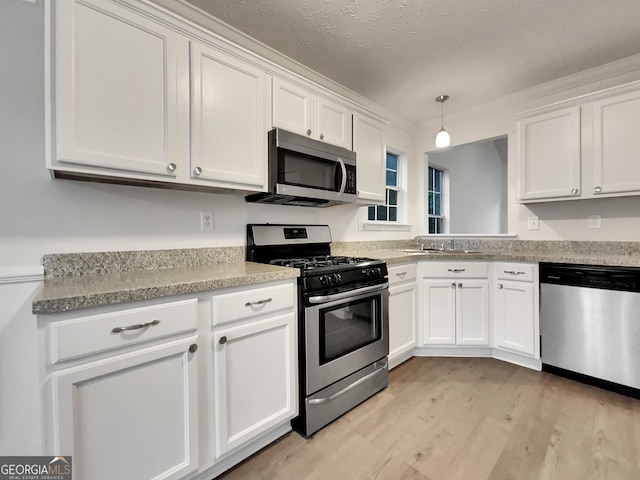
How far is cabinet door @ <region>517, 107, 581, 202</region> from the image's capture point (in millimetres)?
2340

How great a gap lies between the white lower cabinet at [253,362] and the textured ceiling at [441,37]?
5.50 feet

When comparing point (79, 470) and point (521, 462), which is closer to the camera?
point (79, 470)

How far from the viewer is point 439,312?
258cm

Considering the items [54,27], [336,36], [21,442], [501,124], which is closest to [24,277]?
[21,442]

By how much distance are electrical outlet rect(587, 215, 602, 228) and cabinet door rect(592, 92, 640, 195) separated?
0.31 m

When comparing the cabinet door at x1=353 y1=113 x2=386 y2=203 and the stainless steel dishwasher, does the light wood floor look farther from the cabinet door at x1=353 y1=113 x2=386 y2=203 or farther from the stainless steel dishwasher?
the cabinet door at x1=353 y1=113 x2=386 y2=203

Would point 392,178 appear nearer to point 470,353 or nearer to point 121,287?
point 470,353

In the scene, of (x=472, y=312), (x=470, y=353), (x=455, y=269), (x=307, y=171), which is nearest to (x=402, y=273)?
(x=455, y=269)

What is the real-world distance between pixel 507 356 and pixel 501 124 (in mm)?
2241

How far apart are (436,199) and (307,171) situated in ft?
9.98

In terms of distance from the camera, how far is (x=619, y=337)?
196 cm

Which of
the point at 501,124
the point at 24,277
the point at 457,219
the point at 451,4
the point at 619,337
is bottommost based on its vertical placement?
the point at 619,337

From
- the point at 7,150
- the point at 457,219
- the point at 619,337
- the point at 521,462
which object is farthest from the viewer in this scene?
the point at 457,219

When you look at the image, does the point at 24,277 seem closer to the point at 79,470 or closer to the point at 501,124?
the point at 79,470
